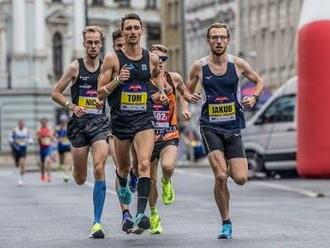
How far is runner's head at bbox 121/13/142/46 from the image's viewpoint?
14.6 meters

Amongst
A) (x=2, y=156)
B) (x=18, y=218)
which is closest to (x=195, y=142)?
(x=2, y=156)

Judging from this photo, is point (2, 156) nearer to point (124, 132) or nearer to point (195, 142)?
point (195, 142)

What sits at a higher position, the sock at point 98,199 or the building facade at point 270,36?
the building facade at point 270,36

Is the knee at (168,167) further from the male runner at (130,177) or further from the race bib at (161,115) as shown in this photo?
the race bib at (161,115)

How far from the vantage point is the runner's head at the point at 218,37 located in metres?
14.7

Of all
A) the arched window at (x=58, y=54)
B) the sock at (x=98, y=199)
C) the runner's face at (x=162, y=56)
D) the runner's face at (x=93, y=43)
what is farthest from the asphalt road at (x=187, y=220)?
the arched window at (x=58, y=54)

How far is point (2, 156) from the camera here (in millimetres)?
81375

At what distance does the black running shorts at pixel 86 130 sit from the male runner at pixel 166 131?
2.22 ft

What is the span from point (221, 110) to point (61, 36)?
7784 centimetres

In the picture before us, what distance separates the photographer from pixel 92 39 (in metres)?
15.5

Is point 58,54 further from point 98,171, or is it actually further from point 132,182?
point 98,171

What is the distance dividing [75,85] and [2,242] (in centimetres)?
206

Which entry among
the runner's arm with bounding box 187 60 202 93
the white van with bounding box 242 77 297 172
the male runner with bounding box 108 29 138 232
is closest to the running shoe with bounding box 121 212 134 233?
the male runner with bounding box 108 29 138 232

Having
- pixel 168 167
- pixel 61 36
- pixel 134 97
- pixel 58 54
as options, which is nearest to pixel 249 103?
pixel 134 97
